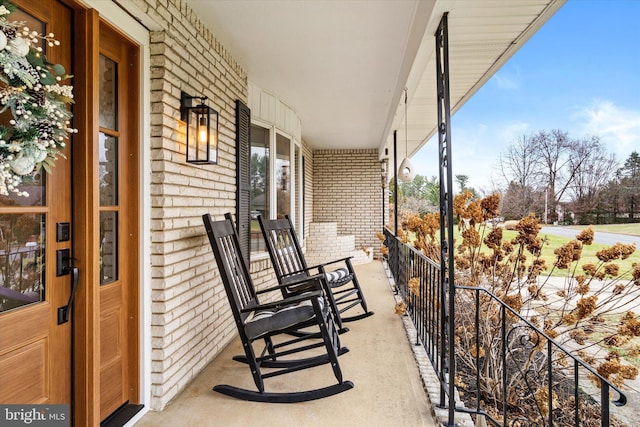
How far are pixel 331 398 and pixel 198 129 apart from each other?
1.82 m

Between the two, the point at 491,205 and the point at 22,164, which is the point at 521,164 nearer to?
the point at 491,205

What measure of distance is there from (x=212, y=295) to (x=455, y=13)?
7.80 feet

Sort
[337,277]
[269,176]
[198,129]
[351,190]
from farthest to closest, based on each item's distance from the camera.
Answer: [351,190] → [269,176] → [337,277] → [198,129]

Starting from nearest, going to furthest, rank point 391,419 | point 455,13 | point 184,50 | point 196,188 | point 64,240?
point 64,240 → point 455,13 → point 391,419 → point 184,50 → point 196,188

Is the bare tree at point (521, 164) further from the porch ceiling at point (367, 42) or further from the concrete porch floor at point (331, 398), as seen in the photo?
the concrete porch floor at point (331, 398)

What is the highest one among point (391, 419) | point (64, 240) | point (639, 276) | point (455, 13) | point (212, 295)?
point (455, 13)

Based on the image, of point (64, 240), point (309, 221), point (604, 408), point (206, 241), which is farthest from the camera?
point (309, 221)

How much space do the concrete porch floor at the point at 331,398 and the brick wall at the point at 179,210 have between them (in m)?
0.13

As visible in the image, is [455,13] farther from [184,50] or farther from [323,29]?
[184,50]

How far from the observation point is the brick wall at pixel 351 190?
26.5 ft

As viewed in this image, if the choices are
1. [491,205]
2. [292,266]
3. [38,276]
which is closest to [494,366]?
[491,205]

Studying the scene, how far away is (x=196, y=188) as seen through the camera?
2451 mm

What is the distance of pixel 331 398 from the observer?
2115mm

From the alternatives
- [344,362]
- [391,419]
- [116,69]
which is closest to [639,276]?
[391,419]
